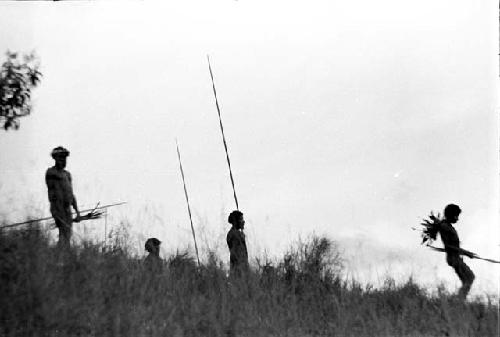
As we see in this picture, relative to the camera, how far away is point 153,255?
841 cm

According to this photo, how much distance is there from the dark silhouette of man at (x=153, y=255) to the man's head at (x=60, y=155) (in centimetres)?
152

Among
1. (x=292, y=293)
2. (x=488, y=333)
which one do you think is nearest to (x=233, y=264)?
(x=292, y=293)

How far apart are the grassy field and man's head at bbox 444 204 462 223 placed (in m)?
1.12

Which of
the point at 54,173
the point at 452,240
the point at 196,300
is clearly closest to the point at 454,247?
the point at 452,240

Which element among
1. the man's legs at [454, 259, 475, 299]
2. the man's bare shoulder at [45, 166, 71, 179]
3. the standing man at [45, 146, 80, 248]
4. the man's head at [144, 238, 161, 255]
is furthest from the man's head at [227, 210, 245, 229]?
the man's legs at [454, 259, 475, 299]

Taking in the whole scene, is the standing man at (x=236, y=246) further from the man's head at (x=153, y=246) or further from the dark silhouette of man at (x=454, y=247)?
the dark silhouette of man at (x=454, y=247)

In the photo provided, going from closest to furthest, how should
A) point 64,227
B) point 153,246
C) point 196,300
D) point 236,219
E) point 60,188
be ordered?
point 196,300 < point 64,227 < point 60,188 < point 153,246 < point 236,219

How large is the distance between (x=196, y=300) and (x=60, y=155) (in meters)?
3.03

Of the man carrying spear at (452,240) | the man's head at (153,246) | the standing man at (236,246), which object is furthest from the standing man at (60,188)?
the man carrying spear at (452,240)

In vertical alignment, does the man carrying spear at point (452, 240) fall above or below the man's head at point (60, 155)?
below

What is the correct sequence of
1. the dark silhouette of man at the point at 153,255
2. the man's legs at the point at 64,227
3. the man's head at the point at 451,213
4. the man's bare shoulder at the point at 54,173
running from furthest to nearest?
the man's head at the point at 451,213, the man's bare shoulder at the point at 54,173, the dark silhouette of man at the point at 153,255, the man's legs at the point at 64,227

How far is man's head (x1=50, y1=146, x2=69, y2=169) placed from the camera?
9188mm

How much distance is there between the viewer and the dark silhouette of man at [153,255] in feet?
25.8

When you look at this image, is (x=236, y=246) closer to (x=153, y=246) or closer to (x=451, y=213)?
(x=153, y=246)
